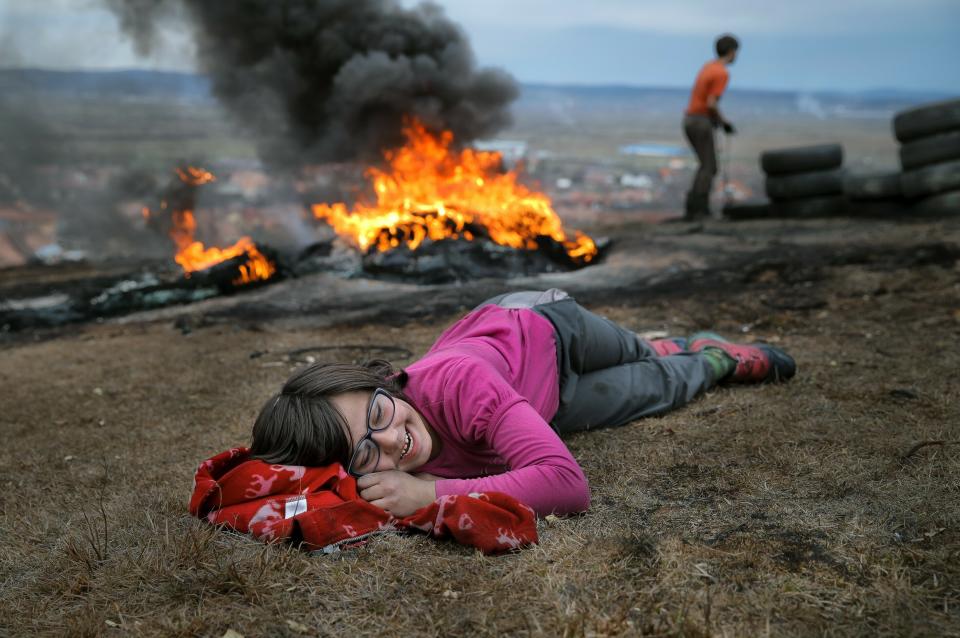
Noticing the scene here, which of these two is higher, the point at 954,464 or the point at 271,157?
the point at 271,157

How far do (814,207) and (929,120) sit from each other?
5.82 ft

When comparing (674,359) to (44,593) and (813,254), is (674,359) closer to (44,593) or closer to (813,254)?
(44,593)

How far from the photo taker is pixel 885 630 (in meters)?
1.93

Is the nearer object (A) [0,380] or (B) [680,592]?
(B) [680,592]

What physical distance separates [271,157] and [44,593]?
39.6ft

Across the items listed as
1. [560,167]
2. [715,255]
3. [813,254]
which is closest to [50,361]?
[715,255]

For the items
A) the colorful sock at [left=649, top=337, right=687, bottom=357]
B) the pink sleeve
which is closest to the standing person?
the colorful sock at [left=649, top=337, right=687, bottom=357]

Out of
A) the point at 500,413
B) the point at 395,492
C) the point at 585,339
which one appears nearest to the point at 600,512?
the point at 500,413

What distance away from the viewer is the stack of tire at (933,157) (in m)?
9.84

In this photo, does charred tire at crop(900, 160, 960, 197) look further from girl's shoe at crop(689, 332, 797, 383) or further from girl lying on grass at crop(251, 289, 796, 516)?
girl lying on grass at crop(251, 289, 796, 516)

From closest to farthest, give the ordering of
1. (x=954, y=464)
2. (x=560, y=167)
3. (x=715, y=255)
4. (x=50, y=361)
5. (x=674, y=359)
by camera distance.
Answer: (x=954, y=464), (x=674, y=359), (x=50, y=361), (x=715, y=255), (x=560, y=167)

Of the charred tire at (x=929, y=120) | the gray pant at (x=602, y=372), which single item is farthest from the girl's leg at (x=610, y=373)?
the charred tire at (x=929, y=120)

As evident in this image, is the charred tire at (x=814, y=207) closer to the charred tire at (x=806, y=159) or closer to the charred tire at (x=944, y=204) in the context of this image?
the charred tire at (x=806, y=159)

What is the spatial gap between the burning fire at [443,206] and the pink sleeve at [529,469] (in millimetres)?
6734
